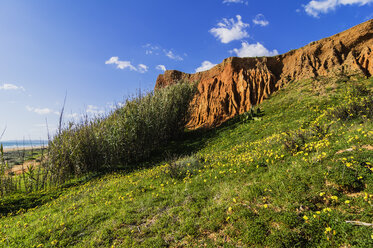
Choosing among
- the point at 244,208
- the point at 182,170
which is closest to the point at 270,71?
the point at 182,170

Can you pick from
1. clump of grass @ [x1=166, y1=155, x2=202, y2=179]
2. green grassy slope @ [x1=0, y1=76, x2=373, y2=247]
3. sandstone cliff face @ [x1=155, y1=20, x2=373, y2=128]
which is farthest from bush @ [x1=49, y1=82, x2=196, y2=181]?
sandstone cliff face @ [x1=155, y1=20, x2=373, y2=128]

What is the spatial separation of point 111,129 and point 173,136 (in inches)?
387

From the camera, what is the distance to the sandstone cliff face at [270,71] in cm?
2275

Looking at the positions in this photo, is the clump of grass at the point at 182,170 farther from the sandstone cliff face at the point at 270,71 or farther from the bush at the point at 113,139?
the sandstone cliff face at the point at 270,71

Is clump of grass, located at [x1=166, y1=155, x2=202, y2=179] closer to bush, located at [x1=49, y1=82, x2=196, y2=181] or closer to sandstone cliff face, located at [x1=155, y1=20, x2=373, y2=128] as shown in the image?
bush, located at [x1=49, y1=82, x2=196, y2=181]

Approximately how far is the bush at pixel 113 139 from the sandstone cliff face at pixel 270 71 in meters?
9.94

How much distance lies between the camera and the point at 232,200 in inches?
209

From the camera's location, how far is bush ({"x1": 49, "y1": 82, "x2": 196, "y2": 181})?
13.9m

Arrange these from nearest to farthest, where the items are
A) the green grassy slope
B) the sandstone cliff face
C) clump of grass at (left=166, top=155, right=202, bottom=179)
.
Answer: the green grassy slope → clump of grass at (left=166, top=155, right=202, bottom=179) → the sandstone cliff face

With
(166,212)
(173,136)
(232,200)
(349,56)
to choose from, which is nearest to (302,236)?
(232,200)

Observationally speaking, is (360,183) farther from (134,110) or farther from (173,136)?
(173,136)

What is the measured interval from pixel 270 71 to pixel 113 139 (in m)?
27.5

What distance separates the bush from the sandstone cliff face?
994cm

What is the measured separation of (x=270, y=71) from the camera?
29.4 metres
